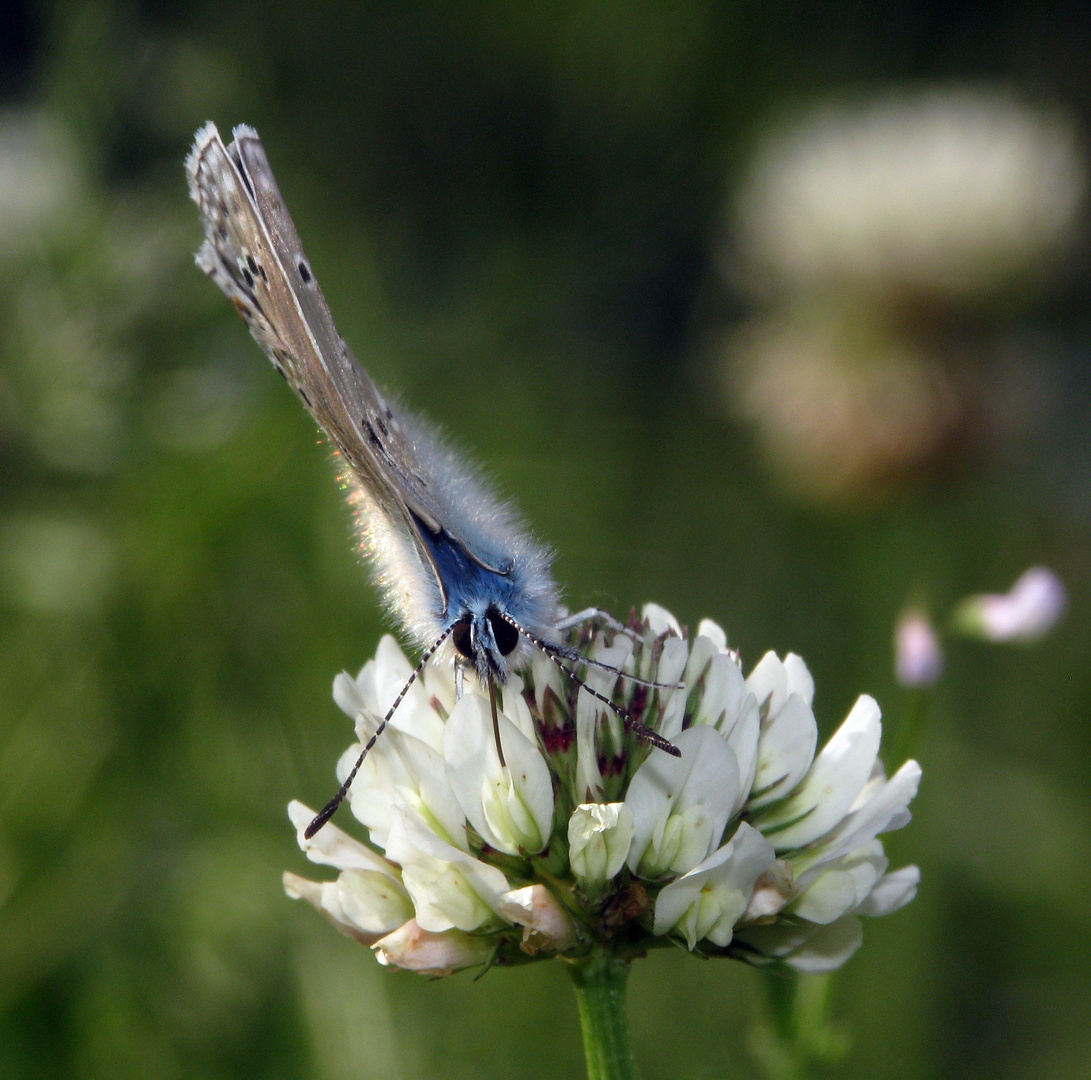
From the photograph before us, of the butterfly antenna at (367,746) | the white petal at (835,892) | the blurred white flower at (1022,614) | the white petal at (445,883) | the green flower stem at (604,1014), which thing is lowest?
the green flower stem at (604,1014)

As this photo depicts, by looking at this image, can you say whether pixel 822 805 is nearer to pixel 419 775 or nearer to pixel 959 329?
pixel 419 775

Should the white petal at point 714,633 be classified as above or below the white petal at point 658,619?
below

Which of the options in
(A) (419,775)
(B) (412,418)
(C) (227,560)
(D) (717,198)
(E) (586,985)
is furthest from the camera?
(D) (717,198)

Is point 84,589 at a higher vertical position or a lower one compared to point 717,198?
lower

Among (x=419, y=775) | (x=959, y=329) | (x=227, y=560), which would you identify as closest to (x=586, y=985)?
(x=419, y=775)

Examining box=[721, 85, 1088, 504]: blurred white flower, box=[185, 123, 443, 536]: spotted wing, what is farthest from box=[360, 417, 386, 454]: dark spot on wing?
box=[721, 85, 1088, 504]: blurred white flower

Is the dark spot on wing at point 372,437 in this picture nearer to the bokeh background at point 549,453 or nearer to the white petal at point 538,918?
the bokeh background at point 549,453

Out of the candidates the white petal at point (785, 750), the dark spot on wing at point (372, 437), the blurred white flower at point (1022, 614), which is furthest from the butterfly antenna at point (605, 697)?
the blurred white flower at point (1022, 614)

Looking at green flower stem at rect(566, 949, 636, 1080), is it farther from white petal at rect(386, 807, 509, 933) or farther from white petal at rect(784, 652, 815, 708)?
white petal at rect(784, 652, 815, 708)

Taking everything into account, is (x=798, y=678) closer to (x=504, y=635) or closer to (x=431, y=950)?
(x=504, y=635)
